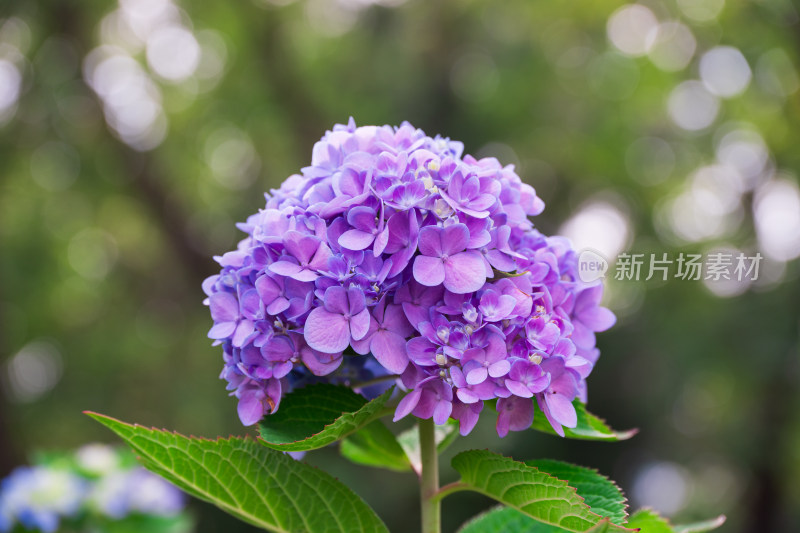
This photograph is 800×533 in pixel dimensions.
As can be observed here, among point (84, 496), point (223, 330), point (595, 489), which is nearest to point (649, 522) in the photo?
point (595, 489)

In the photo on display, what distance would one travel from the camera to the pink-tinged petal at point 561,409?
2.69 feet

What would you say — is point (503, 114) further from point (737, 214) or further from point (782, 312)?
point (782, 312)

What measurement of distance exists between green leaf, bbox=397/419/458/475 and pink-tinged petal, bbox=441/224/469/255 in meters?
0.32

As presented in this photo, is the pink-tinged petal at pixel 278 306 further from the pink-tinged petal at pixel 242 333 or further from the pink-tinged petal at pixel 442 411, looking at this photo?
the pink-tinged petal at pixel 442 411

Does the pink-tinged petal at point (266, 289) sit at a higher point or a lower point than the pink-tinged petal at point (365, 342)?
A: higher

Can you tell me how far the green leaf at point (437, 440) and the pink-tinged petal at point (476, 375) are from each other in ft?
0.76

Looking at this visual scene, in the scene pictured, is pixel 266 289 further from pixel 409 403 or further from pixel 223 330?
pixel 409 403

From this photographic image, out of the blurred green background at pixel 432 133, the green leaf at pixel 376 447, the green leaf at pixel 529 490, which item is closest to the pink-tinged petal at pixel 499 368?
the green leaf at pixel 529 490

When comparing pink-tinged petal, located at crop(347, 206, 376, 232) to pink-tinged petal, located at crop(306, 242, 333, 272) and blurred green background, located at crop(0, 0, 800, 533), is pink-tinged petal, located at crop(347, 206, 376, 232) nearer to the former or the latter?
pink-tinged petal, located at crop(306, 242, 333, 272)

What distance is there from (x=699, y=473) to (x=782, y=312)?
151 inches

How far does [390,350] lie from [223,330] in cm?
24

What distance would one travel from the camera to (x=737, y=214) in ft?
24.1

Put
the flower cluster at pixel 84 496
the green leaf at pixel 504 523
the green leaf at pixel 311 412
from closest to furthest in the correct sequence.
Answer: the green leaf at pixel 311 412 → the green leaf at pixel 504 523 → the flower cluster at pixel 84 496

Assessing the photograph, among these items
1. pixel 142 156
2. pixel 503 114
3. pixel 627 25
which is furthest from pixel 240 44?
pixel 627 25
